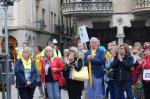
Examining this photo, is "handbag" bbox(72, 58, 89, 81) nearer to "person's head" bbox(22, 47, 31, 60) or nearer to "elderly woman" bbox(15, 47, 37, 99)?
"elderly woman" bbox(15, 47, 37, 99)

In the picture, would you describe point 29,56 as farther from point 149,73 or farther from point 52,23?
point 52,23

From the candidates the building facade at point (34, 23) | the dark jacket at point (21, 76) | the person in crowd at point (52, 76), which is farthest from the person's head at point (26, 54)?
the building facade at point (34, 23)

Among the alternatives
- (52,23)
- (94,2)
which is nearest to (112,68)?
(94,2)

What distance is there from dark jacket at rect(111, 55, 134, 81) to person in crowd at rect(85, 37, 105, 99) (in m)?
0.52

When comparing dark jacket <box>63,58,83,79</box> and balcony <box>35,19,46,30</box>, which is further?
balcony <box>35,19,46,30</box>

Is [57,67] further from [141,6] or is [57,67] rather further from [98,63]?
[141,6]

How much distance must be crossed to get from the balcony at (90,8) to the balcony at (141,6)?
154 cm

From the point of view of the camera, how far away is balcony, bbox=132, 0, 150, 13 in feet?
108

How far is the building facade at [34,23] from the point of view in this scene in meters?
45.2

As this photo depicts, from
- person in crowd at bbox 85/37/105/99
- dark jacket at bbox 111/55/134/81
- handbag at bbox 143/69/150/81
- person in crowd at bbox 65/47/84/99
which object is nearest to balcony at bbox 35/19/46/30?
person in crowd at bbox 85/37/105/99

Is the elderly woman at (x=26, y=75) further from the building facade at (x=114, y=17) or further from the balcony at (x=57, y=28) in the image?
the balcony at (x=57, y=28)

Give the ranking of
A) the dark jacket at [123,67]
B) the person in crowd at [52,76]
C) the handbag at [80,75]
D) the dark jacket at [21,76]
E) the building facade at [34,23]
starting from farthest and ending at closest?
the building facade at [34,23]
the handbag at [80,75]
the person in crowd at [52,76]
the dark jacket at [123,67]
the dark jacket at [21,76]

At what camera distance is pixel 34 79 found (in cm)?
1371

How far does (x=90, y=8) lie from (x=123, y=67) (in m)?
19.7
